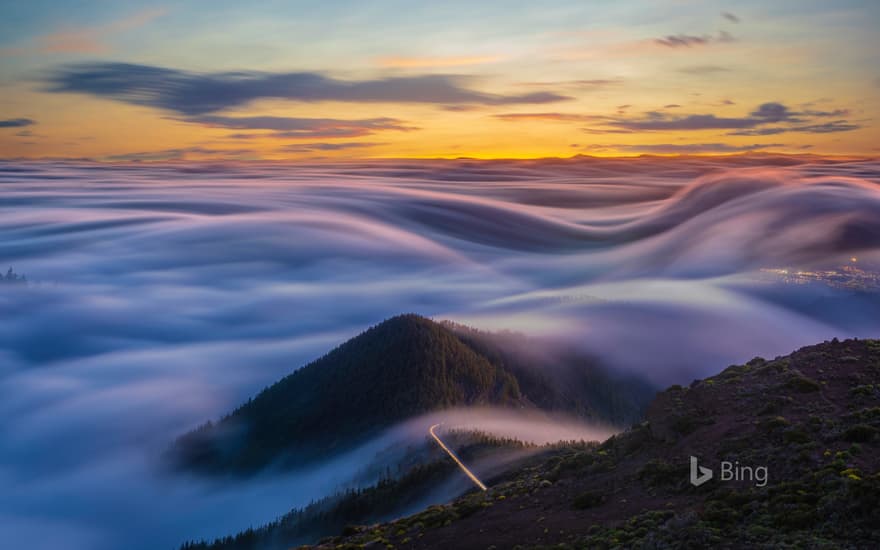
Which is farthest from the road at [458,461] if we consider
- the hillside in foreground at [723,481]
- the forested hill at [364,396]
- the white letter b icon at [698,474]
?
the white letter b icon at [698,474]

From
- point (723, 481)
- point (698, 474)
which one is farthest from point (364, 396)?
point (723, 481)

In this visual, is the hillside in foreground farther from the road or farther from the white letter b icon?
the road

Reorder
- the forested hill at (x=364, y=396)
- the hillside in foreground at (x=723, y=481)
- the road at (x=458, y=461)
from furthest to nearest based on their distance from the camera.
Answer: the forested hill at (x=364, y=396) → the road at (x=458, y=461) → the hillside in foreground at (x=723, y=481)

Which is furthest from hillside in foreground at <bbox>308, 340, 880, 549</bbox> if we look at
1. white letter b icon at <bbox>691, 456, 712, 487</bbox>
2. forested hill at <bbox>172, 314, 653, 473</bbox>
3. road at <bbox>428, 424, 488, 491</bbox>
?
forested hill at <bbox>172, 314, 653, 473</bbox>

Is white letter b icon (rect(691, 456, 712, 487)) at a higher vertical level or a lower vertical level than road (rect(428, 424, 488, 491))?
higher

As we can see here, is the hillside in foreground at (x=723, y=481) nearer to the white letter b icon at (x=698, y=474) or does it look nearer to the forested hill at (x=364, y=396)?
the white letter b icon at (x=698, y=474)

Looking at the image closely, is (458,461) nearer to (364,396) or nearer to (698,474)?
(364,396)

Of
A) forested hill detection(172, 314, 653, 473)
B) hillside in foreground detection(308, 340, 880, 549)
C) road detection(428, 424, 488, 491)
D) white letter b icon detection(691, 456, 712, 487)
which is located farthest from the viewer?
forested hill detection(172, 314, 653, 473)
